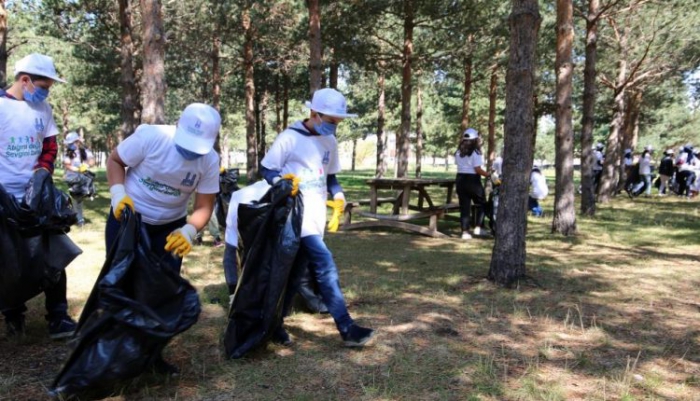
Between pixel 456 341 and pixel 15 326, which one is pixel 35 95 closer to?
pixel 15 326

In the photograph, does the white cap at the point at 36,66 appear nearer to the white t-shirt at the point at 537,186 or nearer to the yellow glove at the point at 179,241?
the yellow glove at the point at 179,241

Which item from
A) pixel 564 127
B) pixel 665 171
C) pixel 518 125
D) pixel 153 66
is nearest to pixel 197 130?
pixel 518 125

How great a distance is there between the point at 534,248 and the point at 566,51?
3.28 m

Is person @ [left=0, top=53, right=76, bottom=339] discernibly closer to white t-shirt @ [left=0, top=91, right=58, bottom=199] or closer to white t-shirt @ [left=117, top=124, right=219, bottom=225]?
white t-shirt @ [left=0, top=91, right=58, bottom=199]

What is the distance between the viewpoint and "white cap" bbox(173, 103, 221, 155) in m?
Answer: 2.95

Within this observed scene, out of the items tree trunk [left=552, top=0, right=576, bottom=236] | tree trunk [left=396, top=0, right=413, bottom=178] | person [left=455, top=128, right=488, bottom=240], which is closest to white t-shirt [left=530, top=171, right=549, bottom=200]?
tree trunk [left=552, top=0, right=576, bottom=236]

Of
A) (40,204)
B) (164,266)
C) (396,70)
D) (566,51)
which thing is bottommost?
(164,266)

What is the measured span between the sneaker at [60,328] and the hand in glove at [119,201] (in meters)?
1.22

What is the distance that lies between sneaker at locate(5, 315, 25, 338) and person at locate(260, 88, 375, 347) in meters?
1.73

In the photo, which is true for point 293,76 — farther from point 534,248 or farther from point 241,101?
point 534,248

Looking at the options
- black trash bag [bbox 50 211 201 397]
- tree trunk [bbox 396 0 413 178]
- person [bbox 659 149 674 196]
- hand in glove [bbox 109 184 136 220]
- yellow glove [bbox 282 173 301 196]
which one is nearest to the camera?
black trash bag [bbox 50 211 201 397]

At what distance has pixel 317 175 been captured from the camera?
12.4ft

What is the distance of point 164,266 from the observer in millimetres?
2842

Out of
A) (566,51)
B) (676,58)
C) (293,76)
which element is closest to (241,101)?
(293,76)
